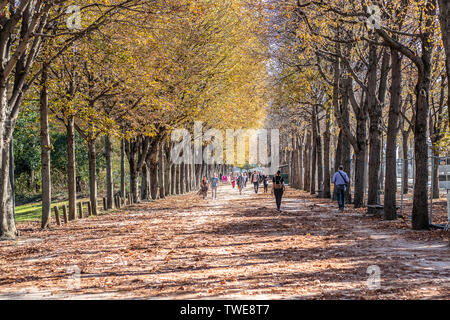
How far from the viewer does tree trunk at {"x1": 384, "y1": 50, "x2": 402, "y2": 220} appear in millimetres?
17531

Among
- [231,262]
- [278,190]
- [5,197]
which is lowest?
[231,262]

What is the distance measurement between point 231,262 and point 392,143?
9799mm

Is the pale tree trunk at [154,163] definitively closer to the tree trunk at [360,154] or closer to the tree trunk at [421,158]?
the tree trunk at [360,154]

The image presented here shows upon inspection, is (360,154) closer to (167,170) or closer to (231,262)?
(231,262)

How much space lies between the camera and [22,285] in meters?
8.78

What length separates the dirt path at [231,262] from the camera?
7785 millimetres

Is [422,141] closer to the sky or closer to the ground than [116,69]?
closer to the ground

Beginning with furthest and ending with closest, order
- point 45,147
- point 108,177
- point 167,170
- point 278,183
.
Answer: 1. point 167,170
2. point 108,177
3. point 278,183
4. point 45,147

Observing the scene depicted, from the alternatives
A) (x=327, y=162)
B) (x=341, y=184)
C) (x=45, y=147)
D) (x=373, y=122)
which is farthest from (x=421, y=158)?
(x=327, y=162)

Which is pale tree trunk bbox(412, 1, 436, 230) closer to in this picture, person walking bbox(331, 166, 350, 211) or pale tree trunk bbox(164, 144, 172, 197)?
person walking bbox(331, 166, 350, 211)

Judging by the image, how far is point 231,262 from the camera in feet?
34.3

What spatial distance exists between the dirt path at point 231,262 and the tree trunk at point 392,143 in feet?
3.14

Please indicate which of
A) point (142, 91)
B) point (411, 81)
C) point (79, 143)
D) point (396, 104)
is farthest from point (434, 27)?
point (79, 143)
